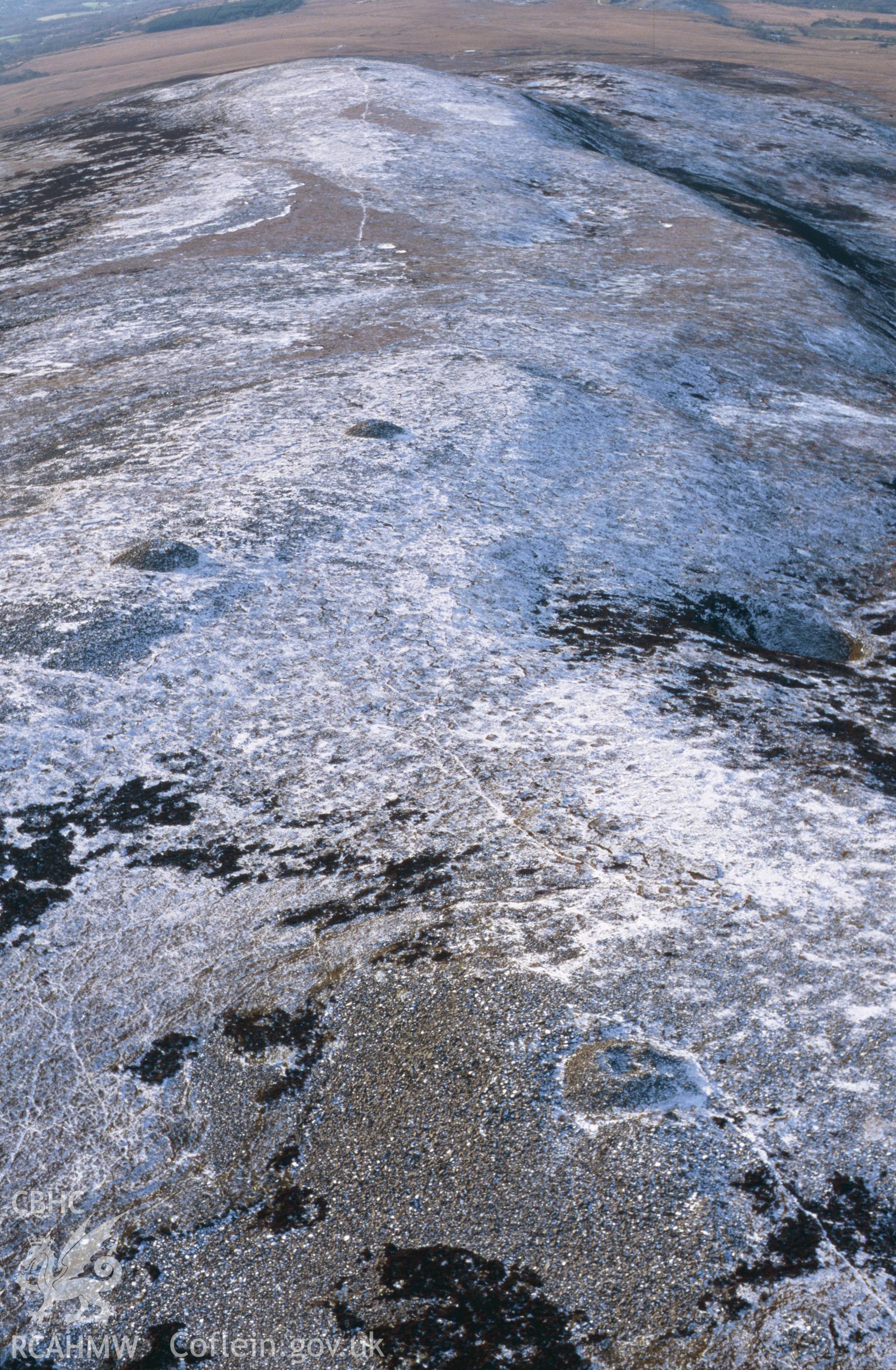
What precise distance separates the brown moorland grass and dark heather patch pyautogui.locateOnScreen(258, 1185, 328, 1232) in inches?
940

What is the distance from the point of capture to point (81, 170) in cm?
1603

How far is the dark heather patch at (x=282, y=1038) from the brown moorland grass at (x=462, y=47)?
23.2 metres

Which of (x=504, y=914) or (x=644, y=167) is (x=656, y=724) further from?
(x=644, y=167)

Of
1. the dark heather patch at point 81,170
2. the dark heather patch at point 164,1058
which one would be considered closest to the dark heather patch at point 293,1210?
the dark heather patch at point 164,1058

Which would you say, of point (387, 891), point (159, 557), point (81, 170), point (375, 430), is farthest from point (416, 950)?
point (81, 170)

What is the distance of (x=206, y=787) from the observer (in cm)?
454

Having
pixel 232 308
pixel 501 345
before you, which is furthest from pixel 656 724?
pixel 232 308

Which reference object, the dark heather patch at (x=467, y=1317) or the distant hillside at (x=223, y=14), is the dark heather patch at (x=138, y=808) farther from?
the distant hillside at (x=223, y=14)

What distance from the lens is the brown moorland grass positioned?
23656 mm

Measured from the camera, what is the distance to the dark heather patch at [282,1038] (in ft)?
11.2

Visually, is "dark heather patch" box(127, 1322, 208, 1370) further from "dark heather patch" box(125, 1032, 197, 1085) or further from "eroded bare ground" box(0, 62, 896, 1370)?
"dark heather patch" box(125, 1032, 197, 1085)

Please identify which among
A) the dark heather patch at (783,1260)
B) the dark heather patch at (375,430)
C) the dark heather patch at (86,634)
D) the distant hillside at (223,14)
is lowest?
the dark heather patch at (783,1260)

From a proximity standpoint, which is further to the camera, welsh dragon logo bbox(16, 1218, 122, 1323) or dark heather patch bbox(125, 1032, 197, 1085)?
dark heather patch bbox(125, 1032, 197, 1085)

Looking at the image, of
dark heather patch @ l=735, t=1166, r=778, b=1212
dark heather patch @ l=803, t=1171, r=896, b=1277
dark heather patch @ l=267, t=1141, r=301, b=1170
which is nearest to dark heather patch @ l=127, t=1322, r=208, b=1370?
dark heather patch @ l=267, t=1141, r=301, b=1170
